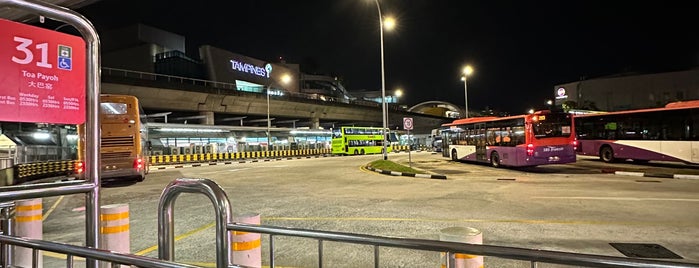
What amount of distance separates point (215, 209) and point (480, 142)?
20600 mm

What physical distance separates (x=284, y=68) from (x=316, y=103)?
53.0 ft

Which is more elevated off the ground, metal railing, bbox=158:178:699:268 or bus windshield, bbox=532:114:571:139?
bus windshield, bbox=532:114:571:139

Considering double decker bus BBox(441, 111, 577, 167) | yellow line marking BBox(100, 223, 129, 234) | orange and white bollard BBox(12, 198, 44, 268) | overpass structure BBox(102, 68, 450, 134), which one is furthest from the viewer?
overpass structure BBox(102, 68, 450, 134)

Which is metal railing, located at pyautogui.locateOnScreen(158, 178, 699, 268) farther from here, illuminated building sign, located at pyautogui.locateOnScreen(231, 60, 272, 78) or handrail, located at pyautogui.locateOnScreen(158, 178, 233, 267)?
illuminated building sign, located at pyautogui.locateOnScreen(231, 60, 272, 78)

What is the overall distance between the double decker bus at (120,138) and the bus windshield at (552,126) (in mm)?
16169

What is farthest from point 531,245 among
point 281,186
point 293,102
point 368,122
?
point 368,122

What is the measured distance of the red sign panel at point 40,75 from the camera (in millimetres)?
3471

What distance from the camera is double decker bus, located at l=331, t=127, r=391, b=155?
1661 inches

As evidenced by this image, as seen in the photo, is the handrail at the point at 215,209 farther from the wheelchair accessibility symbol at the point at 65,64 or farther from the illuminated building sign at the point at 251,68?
the illuminated building sign at the point at 251,68

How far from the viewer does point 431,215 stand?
27.1 ft

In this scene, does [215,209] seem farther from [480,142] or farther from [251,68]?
[251,68]

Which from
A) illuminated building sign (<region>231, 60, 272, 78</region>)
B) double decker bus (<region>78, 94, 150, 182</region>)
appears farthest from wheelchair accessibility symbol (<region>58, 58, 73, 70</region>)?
illuminated building sign (<region>231, 60, 272, 78</region>)

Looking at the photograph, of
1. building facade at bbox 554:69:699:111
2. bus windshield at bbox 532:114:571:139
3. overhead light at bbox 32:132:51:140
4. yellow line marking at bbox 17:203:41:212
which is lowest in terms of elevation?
yellow line marking at bbox 17:203:41:212

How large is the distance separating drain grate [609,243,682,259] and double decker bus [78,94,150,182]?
15140mm
